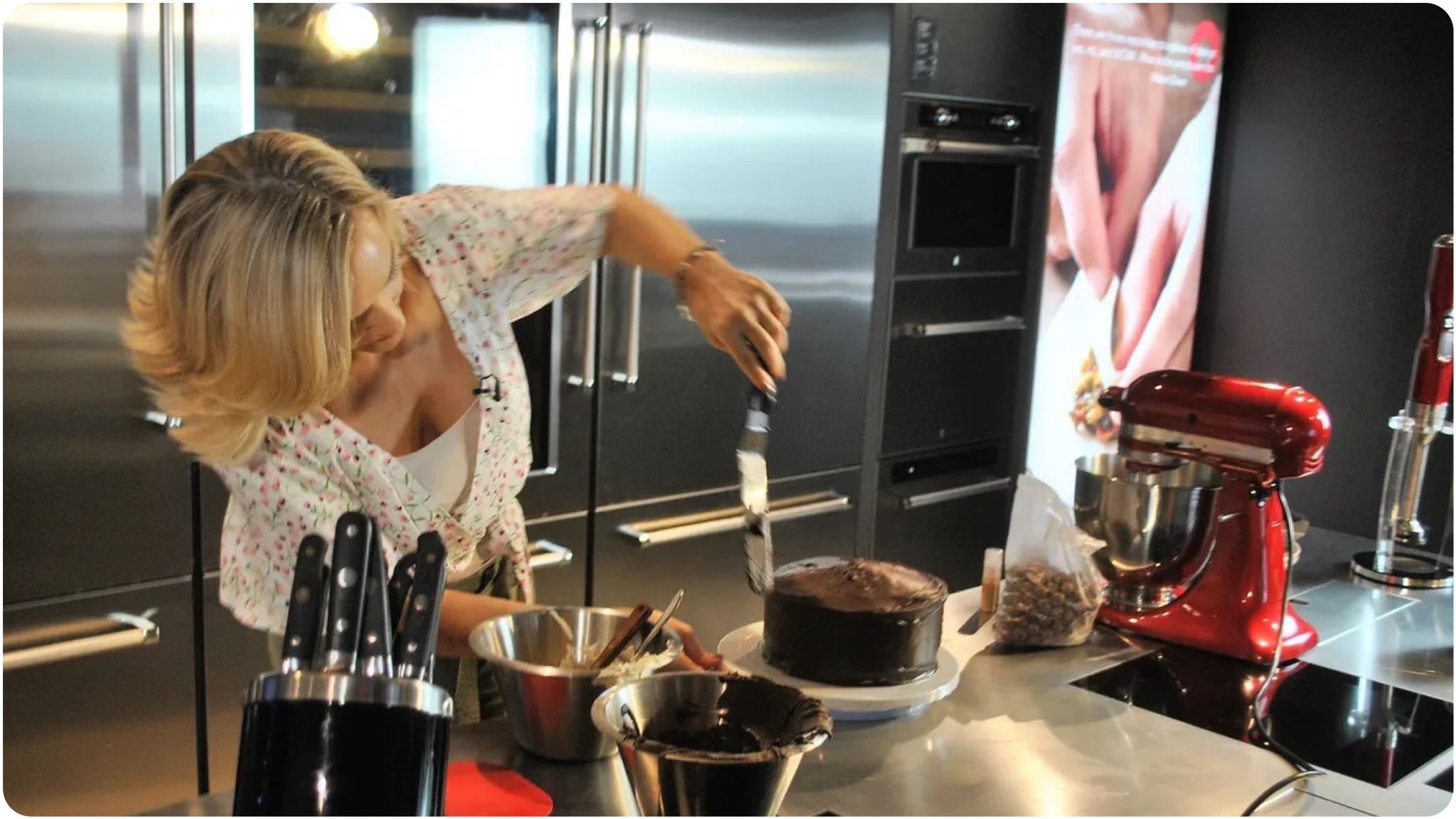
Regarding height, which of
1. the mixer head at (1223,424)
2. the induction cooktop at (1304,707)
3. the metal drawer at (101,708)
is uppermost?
the mixer head at (1223,424)

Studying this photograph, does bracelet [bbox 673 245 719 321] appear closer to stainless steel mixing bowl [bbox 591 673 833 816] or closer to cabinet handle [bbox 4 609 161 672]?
stainless steel mixing bowl [bbox 591 673 833 816]

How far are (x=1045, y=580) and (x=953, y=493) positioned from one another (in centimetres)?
170

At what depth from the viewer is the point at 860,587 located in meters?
1.39

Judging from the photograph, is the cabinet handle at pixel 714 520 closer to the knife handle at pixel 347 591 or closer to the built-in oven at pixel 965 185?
the built-in oven at pixel 965 185

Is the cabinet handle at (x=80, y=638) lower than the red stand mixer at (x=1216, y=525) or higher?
lower

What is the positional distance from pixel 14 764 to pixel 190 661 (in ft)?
0.89

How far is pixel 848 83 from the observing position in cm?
282

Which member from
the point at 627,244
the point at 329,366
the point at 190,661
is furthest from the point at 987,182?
the point at 329,366

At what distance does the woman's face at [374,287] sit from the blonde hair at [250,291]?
0.02 metres

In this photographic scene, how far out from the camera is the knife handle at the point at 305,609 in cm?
73

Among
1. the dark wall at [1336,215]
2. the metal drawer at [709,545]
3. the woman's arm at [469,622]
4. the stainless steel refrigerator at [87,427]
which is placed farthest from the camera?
the dark wall at [1336,215]

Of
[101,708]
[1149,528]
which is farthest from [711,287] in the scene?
[101,708]

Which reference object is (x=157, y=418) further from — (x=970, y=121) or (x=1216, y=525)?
(x=970, y=121)

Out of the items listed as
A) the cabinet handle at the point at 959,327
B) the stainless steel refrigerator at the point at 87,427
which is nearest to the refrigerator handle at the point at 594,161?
the stainless steel refrigerator at the point at 87,427
